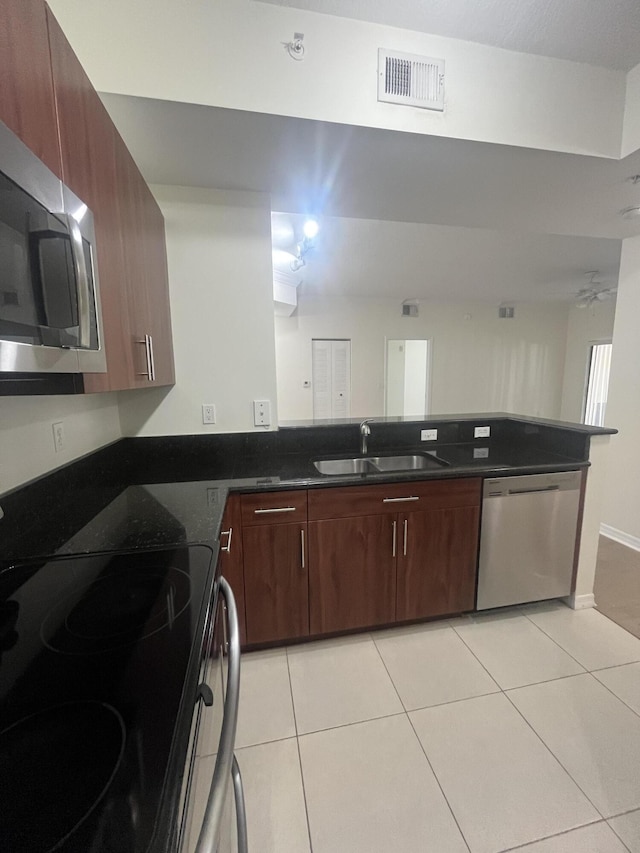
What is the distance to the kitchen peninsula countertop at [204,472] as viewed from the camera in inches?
46.3

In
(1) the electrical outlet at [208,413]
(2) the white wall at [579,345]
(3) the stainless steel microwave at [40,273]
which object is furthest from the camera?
(2) the white wall at [579,345]

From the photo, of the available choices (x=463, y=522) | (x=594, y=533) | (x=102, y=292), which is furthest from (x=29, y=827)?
(x=594, y=533)

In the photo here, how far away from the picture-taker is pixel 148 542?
117cm

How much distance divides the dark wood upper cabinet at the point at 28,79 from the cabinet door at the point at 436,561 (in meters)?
1.83

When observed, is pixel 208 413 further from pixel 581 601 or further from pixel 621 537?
pixel 621 537

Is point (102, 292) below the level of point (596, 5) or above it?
below

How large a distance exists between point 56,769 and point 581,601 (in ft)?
8.76

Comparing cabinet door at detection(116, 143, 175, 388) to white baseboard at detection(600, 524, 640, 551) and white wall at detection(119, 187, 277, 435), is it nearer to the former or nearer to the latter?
white wall at detection(119, 187, 277, 435)

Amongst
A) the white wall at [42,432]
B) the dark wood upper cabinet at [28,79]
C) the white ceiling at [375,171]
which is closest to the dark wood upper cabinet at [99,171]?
the dark wood upper cabinet at [28,79]

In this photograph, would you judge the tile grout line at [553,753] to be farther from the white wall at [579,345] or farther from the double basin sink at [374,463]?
the white wall at [579,345]

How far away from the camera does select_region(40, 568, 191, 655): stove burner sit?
78 cm

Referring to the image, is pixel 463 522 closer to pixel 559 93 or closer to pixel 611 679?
pixel 611 679

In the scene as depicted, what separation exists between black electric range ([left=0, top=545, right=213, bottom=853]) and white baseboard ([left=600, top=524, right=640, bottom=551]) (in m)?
3.45

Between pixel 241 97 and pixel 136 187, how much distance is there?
51 cm
